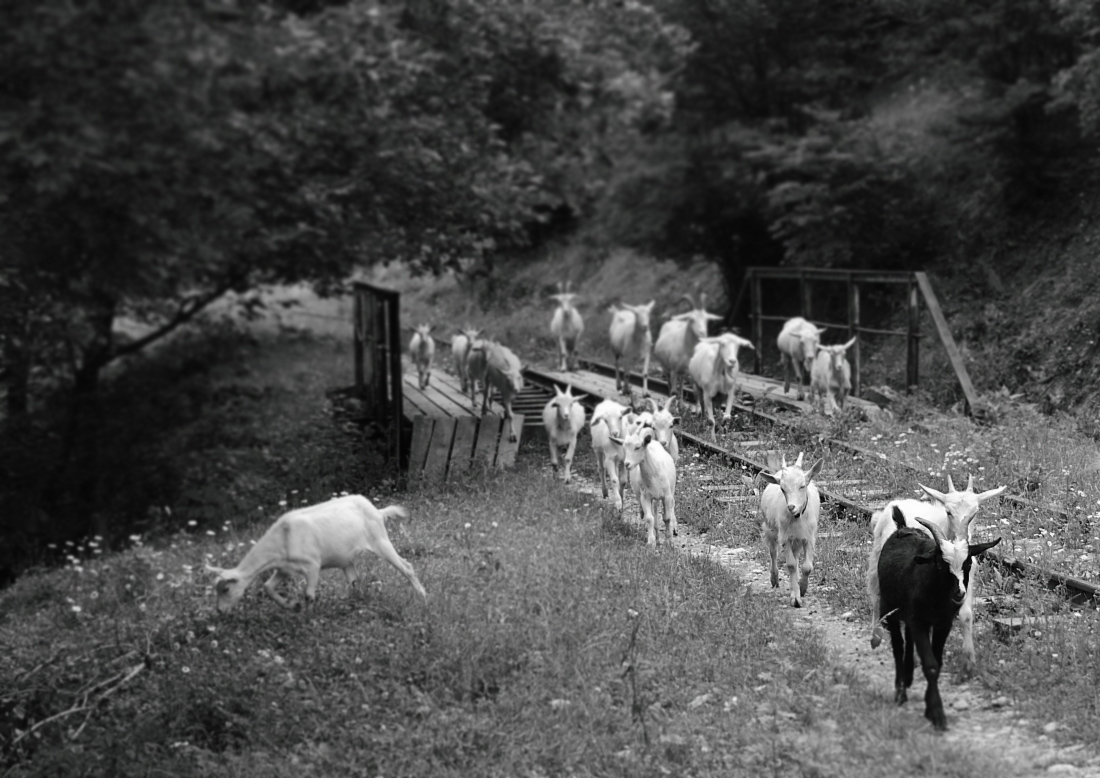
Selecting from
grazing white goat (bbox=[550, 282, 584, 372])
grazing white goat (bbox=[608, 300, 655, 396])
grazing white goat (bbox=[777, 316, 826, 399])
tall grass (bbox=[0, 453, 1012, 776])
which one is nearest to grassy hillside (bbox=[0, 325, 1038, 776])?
tall grass (bbox=[0, 453, 1012, 776])

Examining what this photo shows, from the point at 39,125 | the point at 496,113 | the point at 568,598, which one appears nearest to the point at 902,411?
the point at 496,113

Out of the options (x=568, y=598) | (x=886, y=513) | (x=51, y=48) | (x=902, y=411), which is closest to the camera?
(x=51, y=48)

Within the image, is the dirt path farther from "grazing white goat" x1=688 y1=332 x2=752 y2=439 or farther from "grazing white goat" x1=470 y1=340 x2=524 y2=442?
"grazing white goat" x1=470 y1=340 x2=524 y2=442

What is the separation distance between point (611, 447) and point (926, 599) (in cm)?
603

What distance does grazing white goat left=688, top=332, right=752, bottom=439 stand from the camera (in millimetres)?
16047

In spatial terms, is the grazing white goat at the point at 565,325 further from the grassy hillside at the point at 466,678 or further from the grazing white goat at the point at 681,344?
the grassy hillside at the point at 466,678

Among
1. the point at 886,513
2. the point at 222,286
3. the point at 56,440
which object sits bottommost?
the point at 56,440

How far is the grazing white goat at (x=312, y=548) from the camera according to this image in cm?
958

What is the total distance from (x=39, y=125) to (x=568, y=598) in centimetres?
491

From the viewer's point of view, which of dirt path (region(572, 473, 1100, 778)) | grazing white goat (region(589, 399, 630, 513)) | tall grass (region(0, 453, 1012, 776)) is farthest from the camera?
grazing white goat (region(589, 399, 630, 513))

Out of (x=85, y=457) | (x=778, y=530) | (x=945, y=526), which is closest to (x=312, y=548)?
(x=778, y=530)

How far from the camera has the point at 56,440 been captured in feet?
52.7

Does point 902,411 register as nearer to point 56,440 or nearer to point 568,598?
point 568,598

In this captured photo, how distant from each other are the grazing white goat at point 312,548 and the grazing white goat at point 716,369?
7.02 metres
